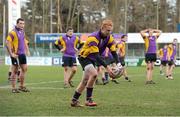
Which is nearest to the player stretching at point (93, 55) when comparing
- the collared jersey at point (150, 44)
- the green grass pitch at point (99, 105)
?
the green grass pitch at point (99, 105)

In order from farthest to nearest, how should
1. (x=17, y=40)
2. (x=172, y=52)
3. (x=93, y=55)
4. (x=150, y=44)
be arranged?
(x=172, y=52), (x=150, y=44), (x=17, y=40), (x=93, y=55)

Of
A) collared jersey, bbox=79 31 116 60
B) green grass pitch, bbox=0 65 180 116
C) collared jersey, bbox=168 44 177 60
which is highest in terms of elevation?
collared jersey, bbox=79 31 116 60

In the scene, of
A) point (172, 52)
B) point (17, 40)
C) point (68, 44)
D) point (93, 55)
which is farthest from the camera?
point (172, 52)

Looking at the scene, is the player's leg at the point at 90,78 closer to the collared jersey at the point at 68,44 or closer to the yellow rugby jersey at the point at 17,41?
the yellow rugby jersey at the point at 17,41

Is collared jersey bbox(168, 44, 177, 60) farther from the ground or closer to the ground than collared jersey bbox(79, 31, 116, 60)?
closer to the ground

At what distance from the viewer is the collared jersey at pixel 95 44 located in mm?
10859

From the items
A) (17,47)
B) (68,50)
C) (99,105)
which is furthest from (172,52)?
(99,105)

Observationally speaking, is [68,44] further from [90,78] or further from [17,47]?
[90,78]

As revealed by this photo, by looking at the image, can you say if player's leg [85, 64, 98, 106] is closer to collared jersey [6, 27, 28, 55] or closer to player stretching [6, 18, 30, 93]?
player stretching [6, 18, 30, 93]

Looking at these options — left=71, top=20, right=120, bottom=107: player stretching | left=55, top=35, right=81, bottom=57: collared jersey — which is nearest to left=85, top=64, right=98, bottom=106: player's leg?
left=71, top=20, right=120, bottom=107: player stretching

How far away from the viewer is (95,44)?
1087 centimetres

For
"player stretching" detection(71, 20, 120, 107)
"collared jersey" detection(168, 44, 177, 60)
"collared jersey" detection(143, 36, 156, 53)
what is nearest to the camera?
"player stretching" detection(71, 20, 120, 107)

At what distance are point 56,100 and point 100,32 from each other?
2290 mm

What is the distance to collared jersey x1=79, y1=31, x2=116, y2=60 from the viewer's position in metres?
10.9
